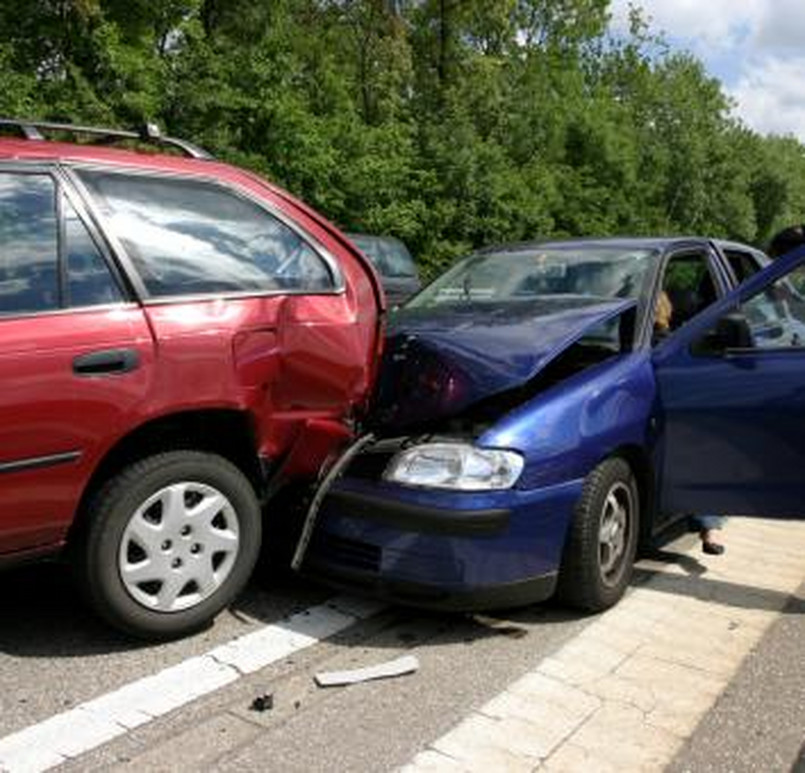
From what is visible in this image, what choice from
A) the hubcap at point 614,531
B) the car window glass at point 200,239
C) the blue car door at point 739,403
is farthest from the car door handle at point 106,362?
the blue car door at point 739,403

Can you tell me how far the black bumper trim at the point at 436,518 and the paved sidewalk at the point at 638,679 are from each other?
54cm

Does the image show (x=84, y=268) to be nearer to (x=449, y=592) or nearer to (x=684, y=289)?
(x=449, y=592)

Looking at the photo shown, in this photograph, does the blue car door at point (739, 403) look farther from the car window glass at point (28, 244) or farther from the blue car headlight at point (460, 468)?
the car window glass at point (28, 244)

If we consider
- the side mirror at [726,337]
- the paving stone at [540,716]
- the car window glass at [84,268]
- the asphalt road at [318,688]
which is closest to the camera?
the asphalt road at [318,688]

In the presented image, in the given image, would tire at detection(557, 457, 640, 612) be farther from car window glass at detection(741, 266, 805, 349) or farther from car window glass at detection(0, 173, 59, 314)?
car window glass at detection(0, 173, 59, 314)

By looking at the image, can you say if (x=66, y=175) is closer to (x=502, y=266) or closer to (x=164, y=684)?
(x=164, y=684)

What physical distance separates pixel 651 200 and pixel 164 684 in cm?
3341

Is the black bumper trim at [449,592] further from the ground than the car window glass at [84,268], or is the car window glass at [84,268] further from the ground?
the car window glass at [84,268]

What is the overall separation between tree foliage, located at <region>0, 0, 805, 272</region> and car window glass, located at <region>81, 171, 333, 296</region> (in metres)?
10.9

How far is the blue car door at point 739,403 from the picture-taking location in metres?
4.76

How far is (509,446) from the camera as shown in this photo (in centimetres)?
434

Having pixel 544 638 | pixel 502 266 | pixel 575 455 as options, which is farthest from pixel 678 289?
pixel 544 638

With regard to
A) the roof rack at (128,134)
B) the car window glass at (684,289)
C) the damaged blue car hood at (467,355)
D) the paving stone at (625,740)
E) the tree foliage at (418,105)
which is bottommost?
the paving stone at (625,740)

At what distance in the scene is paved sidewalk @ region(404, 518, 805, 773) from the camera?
138 inches
